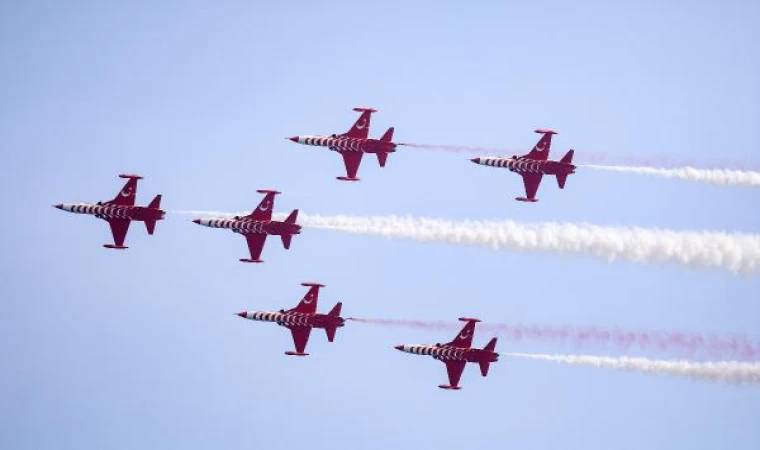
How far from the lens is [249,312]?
120 meters

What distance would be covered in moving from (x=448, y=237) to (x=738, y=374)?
2186 centimetres

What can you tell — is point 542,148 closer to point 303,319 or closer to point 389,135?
point 389,135

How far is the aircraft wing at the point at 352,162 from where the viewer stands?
116 meters

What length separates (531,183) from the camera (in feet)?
372

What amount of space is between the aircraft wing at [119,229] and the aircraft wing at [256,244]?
790cm

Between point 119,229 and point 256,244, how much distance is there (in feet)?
29.9

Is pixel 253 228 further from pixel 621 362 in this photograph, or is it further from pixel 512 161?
pixel 621 362

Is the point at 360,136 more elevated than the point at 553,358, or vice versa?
the point at 360,136

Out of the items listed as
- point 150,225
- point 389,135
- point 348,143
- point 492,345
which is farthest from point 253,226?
point 492,345

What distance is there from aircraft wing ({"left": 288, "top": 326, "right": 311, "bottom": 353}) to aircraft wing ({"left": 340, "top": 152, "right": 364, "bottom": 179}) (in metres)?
9.68

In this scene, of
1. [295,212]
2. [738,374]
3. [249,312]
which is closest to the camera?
[738,374]

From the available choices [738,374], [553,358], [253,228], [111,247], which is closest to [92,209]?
[111,247]

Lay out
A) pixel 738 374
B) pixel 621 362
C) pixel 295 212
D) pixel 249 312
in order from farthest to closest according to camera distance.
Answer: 1. pixel 249 312
2. pixel 295 212
3. pixel 621 362
4. pixel 738 374

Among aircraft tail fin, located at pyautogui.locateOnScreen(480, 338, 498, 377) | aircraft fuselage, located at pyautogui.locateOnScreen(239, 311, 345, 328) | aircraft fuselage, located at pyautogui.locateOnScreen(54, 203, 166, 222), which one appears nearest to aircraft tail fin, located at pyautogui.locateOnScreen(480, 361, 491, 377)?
aircraft tail fin, located at pyautogui.locateOnScreen(480, 338, 498, 377)
